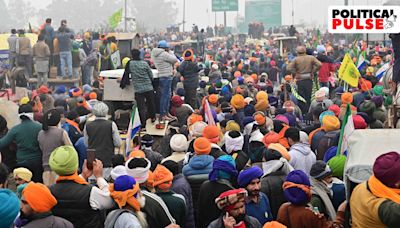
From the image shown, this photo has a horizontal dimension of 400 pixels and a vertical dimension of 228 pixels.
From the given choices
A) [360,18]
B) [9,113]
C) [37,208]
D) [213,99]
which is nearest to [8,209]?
[37,208]

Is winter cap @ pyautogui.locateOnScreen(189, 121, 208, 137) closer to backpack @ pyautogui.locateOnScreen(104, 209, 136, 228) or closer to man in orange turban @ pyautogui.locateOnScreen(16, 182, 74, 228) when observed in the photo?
backpack @ pyautogui.locateOnScreen(104, 209, 136, 228)

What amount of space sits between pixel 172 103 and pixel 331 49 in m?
19.1

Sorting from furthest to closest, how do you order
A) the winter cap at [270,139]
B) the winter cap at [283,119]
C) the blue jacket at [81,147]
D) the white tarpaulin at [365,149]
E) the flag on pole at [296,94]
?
the flag on pole at [296,94] → the winter cap at [283,119] → the blue jacket at [81,147] → the winter cap at [270,139] → the white tarpaulin at [365,149]

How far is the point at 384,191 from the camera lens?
518 centimetres

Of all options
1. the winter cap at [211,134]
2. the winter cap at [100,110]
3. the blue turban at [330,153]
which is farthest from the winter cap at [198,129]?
the blue turban at [330,153]

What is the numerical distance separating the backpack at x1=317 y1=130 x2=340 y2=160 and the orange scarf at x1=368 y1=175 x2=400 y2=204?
14.2 ft

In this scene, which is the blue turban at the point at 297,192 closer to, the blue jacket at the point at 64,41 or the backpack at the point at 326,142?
the backpack at the point at 326,142

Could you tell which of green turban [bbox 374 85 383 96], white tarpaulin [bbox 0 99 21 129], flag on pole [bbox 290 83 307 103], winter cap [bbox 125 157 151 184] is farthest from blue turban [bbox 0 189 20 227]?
flag on pole [bbox 290 83 307 103]

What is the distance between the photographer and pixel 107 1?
156 metres

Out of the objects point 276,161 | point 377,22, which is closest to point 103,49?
point 377,22

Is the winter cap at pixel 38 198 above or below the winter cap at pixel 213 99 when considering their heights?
below

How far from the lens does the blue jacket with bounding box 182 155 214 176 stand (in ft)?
26.2

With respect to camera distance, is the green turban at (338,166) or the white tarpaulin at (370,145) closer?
the white tarpaulin at (370,145)

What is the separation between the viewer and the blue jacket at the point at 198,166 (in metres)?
7.99
